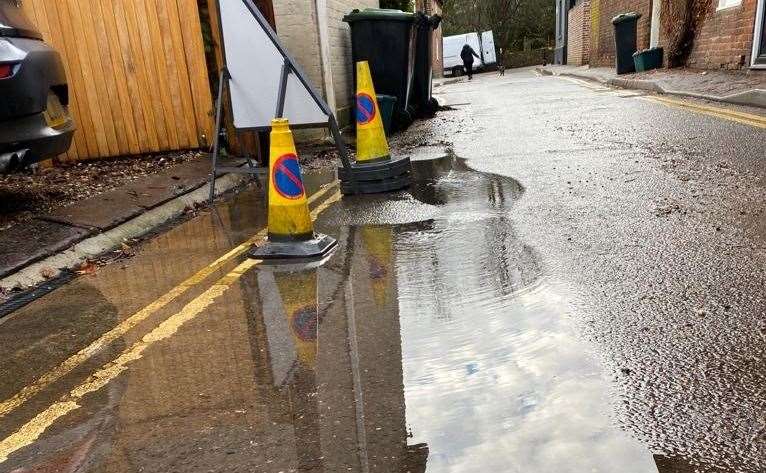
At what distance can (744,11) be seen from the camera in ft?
39.3

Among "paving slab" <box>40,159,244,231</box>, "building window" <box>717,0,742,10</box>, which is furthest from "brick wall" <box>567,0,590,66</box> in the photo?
"paving slab" <box>40,159,244,231</box>

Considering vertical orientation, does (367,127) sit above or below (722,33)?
below

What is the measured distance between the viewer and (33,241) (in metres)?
4.48

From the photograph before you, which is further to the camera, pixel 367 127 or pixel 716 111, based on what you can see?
pixel 716 111

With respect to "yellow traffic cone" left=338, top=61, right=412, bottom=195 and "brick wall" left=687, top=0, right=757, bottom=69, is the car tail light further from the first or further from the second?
"brick wall" left=687, top=0, right=757, bottom=69

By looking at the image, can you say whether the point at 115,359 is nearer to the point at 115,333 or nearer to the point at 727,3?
the point at 115,333

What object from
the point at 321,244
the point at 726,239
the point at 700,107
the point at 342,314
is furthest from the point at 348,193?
the point at 700,107

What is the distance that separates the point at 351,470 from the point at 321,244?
242 centimetres

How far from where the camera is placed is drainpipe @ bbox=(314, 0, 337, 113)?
9360 millimetres

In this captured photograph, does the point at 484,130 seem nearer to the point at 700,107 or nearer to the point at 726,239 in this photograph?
the point at 700,107

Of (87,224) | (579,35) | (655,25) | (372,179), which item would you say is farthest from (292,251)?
(579,35)

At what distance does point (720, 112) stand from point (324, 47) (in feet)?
19.1

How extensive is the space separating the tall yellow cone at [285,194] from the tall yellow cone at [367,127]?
197 centimetres

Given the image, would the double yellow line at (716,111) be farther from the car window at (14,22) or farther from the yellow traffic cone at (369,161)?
the car window at (14,22)
